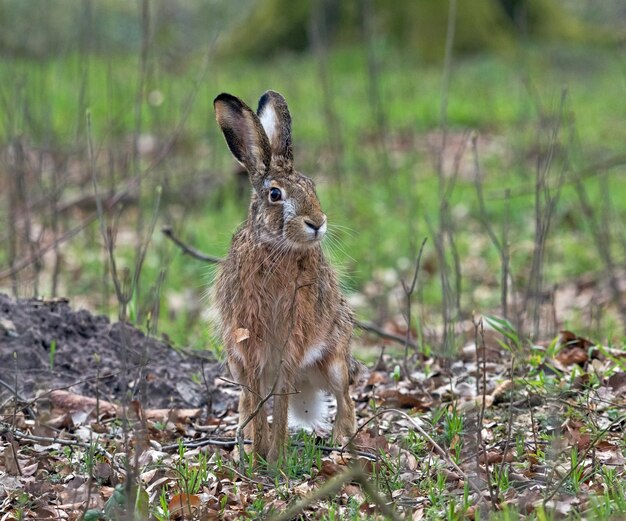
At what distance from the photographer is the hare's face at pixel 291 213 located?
4508 millimetres

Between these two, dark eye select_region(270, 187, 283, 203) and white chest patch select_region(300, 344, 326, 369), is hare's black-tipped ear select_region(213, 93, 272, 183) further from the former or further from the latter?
white chest patch select_region(300, 344, 326, 369)

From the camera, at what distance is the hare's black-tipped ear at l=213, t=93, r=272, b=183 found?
4.73 meters

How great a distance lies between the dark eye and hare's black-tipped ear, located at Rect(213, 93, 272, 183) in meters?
0.14

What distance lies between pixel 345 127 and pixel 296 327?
10.0 meters

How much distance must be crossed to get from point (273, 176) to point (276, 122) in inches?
13.1

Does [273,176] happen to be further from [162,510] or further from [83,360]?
[83,360]

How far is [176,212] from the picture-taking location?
11773mm

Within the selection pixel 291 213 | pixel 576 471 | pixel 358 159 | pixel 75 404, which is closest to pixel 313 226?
pixel 291 213

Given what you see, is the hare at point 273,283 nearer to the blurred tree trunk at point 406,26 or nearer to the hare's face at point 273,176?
the hare's face at point 273,176

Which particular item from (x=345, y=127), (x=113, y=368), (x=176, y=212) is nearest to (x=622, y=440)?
(x=113, y=368)

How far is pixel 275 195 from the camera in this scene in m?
4.64

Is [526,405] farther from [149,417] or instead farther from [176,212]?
[176,212]

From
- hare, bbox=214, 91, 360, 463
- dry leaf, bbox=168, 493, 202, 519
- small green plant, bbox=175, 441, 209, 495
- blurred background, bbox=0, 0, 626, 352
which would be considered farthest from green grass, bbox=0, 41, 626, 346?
dry leaf, bbox=168, 493, 202, 519

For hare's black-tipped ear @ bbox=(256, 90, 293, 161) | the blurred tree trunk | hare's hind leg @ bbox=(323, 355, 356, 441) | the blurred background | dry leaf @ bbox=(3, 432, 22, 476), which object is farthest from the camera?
the blurred tree trunk
